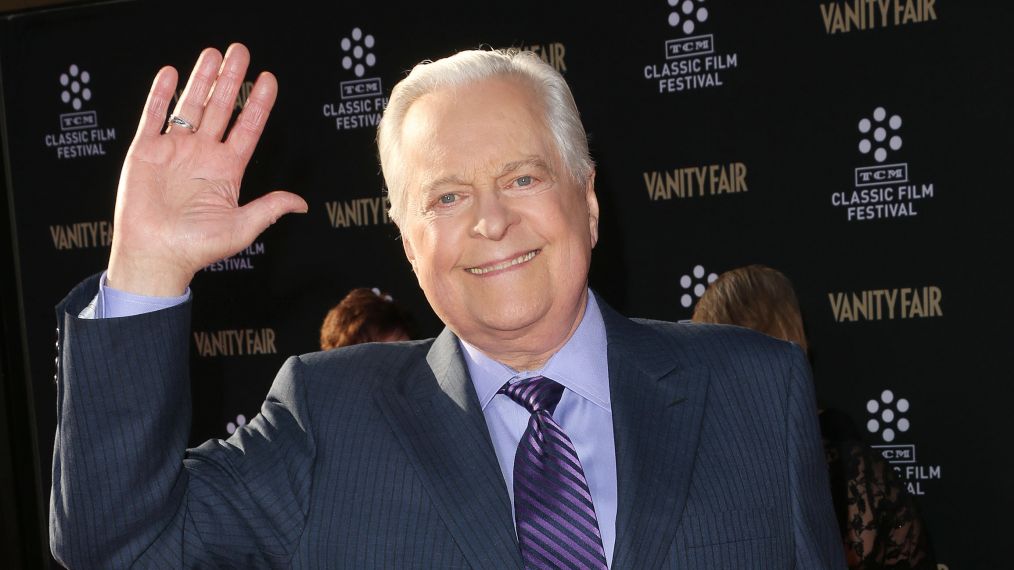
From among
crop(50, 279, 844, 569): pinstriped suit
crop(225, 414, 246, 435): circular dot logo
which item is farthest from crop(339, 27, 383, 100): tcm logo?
crop(50, 279, 844, 569): pinstriped suit

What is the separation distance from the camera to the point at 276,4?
4641 millimetres

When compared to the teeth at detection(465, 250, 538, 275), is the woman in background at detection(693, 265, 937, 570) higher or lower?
lower

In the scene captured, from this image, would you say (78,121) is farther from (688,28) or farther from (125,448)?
(125,448)

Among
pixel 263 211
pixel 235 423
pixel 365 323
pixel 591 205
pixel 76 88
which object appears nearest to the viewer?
pixel 263 211

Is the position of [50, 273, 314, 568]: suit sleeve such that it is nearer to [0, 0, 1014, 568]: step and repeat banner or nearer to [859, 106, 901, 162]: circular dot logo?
[0, 0, 1014, 568]: step and repeat banner

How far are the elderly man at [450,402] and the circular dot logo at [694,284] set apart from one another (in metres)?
2.56

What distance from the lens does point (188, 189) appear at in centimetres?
123

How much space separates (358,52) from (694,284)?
1.86 meters

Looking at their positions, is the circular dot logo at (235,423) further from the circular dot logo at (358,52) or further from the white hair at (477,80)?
the white hair at (477,80)

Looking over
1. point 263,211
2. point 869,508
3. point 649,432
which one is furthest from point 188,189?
point 869,508

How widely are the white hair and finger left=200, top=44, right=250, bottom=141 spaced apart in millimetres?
260

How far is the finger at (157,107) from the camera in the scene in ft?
4.04

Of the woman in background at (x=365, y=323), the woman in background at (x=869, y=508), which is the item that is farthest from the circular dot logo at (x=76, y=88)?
the woman in background at (x=869, y=508)

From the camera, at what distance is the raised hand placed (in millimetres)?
1168
